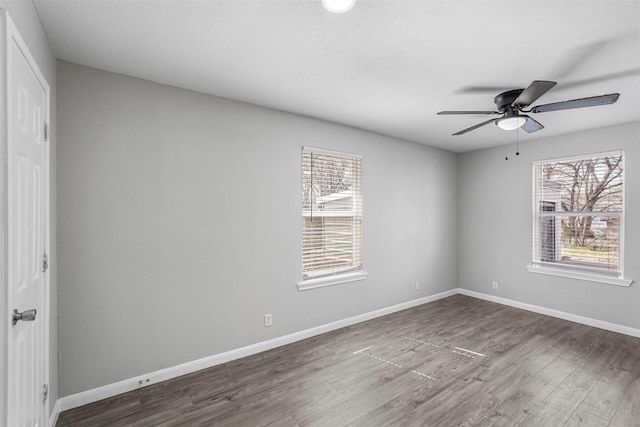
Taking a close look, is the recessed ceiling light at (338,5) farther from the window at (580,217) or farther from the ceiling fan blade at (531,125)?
the window at (580,217)

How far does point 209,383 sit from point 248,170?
1.94 metres

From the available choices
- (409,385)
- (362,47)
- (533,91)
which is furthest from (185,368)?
(533,91)

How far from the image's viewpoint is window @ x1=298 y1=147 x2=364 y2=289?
3.51 m

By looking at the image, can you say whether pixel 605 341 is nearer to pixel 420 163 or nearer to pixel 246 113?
pixel 420 163

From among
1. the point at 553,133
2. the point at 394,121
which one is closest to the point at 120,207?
the point at 394,121

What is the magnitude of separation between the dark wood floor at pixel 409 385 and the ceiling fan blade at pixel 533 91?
2.29m

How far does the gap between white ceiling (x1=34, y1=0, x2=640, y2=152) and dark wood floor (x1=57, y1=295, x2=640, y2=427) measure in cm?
254

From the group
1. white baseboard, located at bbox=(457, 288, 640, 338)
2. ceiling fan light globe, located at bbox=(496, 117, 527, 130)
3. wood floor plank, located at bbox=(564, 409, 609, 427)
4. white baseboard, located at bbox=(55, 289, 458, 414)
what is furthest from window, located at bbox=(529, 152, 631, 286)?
white baseboard, located at bbox=(55, 289, 458, 414)

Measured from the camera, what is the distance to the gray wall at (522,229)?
3.62 metres

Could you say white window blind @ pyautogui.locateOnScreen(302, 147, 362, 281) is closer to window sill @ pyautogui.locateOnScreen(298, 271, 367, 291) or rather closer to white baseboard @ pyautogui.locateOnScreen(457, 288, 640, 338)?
window sill @ pyautogui.locateOnScreen(298, 271, 367, 291)

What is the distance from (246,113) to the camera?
3.04 m

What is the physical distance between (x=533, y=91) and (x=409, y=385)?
2.46 meters

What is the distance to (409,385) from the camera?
2.52m

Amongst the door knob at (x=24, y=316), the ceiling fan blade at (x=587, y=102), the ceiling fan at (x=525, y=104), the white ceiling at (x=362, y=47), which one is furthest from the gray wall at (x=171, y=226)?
the ceiling fan blade at (x=587, y=102)
